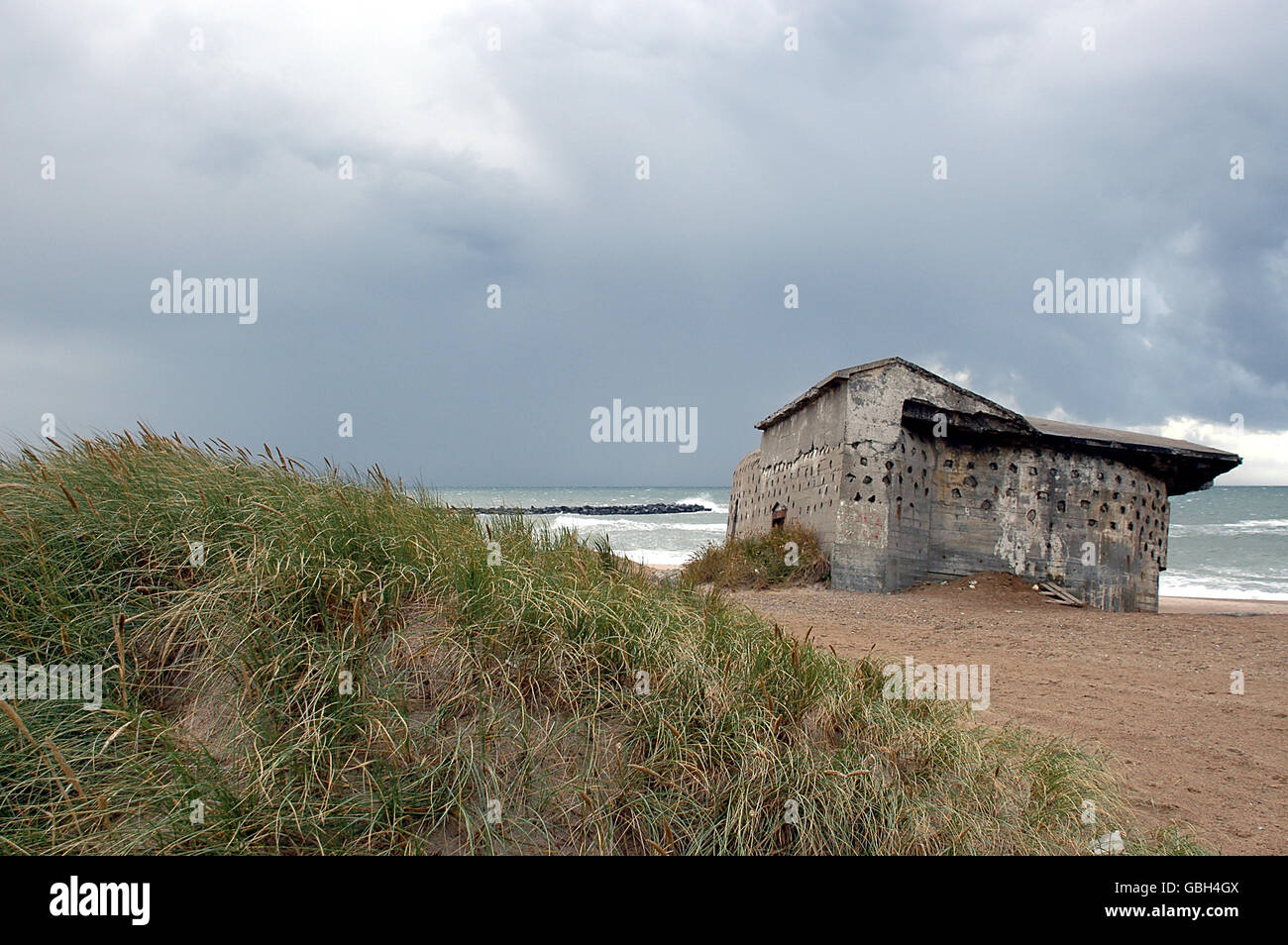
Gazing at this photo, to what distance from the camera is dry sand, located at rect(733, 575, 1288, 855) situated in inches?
188

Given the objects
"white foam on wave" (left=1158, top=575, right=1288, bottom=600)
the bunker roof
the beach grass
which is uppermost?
the bunker roof

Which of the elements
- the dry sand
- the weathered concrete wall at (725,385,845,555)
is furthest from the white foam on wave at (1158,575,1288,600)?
the dry sand

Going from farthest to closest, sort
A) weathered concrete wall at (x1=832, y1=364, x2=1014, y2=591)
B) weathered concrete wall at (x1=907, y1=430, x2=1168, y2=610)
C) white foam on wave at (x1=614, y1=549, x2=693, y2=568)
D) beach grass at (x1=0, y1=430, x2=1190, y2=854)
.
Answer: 1. white foam on wave at (x1=614, y1=549, x2=693, y2=568)
2. weathered concrete wall at (x1=907, y1=430, x2=1168, y2=610)
3. weathered concrete wall at (x1=832, y1=364, x2=1014, y2=591)
4. beach grass at (x1=0, y1=430, x2=1190, y2=854)

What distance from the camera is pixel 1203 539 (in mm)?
39938

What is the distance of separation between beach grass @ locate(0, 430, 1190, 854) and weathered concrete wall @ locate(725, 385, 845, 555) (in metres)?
9.10

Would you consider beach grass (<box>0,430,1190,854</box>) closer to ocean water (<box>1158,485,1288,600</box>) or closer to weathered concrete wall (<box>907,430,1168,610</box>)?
weathered concrete wall (<box>907,430,1168,610</box>)

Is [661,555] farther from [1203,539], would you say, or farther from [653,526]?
[1203,539]

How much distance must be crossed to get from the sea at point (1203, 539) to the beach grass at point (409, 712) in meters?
10.7

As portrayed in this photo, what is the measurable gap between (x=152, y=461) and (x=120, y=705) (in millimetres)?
2017

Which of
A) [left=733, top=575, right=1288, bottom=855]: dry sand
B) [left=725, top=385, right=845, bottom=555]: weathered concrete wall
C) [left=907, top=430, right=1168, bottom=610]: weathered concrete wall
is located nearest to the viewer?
[left=733, top=575, right=1288, bottom=855]: dry sand

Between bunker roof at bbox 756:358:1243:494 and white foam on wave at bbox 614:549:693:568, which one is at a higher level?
bunker roof at bbox 756:358:1243:494

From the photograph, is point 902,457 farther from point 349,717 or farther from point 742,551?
point 349,717

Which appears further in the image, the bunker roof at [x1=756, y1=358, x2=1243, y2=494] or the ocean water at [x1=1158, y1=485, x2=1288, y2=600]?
the ocean water at [x1=1158, y1=485, x2=1288, y2=600]
